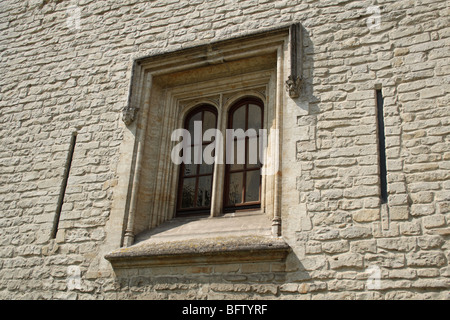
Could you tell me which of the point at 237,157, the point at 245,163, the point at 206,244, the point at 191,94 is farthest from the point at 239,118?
the point at 206,244

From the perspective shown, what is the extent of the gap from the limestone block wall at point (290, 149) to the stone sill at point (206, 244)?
125 mm

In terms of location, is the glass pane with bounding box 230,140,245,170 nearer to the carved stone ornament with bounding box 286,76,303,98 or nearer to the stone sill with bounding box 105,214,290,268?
the stone sill with bounding box 105,214,290,268

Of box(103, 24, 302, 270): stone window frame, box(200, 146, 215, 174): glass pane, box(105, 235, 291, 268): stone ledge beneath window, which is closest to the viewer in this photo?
box(105, 235, 291, 268): stone ledge beneath window

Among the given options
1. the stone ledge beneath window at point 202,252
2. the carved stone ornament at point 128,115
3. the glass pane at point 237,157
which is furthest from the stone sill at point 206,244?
the carved stone ornament at point 128,115

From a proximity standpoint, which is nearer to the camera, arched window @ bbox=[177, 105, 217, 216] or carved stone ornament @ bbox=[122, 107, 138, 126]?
arched window @ bbox=[177, 105, 217, 216]

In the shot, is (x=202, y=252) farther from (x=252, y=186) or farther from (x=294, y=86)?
(x=294, y=86)

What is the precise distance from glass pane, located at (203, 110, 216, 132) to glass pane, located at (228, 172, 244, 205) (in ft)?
2.70

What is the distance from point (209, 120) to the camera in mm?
7141

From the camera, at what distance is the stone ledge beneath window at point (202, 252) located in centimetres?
536

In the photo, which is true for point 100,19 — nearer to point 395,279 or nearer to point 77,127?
point 77,127

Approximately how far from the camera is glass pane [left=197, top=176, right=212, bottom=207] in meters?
6.68

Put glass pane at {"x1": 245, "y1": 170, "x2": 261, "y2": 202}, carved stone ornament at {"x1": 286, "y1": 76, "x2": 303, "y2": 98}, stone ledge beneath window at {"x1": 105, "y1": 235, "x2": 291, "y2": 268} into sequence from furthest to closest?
glass pane at {"x1": 245, "y1": 170, "x2": 261, "y2": 202}
carved stone ornament at {"x1": 286, "y1": 76, "x2": 303, "y2": 98}
stone ledge beneath window at {"x1": 105, "y1": 235, "x2": 291, "y2": 268}

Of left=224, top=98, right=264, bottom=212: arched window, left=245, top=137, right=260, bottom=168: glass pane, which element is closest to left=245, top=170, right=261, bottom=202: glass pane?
left=224, top=98, right=264, bottom=212: arched window

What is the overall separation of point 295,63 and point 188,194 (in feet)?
6.95
